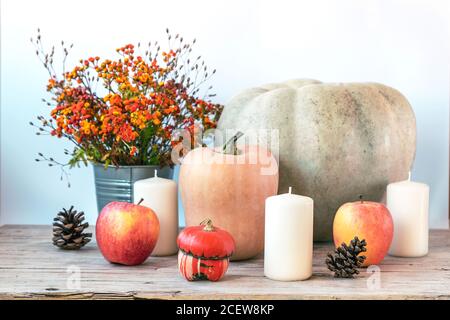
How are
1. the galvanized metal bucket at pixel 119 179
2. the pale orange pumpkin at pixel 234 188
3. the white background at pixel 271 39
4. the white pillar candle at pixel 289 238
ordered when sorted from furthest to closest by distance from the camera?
the white background at pixel 271 39 → the galvanized metal bucket at pixel 119 179 → the pale orange pumpkin at pixel 234 188 → the white pillar candle at pixel 289 238

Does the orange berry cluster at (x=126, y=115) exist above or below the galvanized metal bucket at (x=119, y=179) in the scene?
above

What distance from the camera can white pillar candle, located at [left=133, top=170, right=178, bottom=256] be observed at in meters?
1.35

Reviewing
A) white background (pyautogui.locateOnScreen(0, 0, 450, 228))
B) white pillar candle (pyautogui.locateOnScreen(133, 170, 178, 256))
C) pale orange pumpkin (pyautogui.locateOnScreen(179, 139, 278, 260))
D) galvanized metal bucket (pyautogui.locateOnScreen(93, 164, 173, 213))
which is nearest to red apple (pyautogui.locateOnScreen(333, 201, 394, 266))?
pale orange pumpkin (pyautogui.locateOnScreen(179, 139, 278, 260))

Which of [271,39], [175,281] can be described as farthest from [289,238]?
[271,39]

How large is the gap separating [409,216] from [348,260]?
0.26m

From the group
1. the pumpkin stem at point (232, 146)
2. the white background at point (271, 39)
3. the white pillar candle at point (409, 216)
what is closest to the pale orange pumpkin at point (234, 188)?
the pumpkin stem at point (232, 146)

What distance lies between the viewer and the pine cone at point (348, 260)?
1.18 meters

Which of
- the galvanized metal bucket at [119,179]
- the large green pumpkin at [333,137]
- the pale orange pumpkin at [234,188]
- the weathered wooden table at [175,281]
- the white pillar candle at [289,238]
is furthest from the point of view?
the galvanized metal bucket at [119,179]

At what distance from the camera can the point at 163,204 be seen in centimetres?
136

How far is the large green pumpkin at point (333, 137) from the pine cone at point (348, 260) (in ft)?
0.77

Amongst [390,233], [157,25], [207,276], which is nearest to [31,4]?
[157,25]

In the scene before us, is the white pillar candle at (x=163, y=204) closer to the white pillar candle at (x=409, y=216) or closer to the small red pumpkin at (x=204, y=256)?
the small red pumpkin at (x=204, y=256)

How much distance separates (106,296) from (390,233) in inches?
22.3
